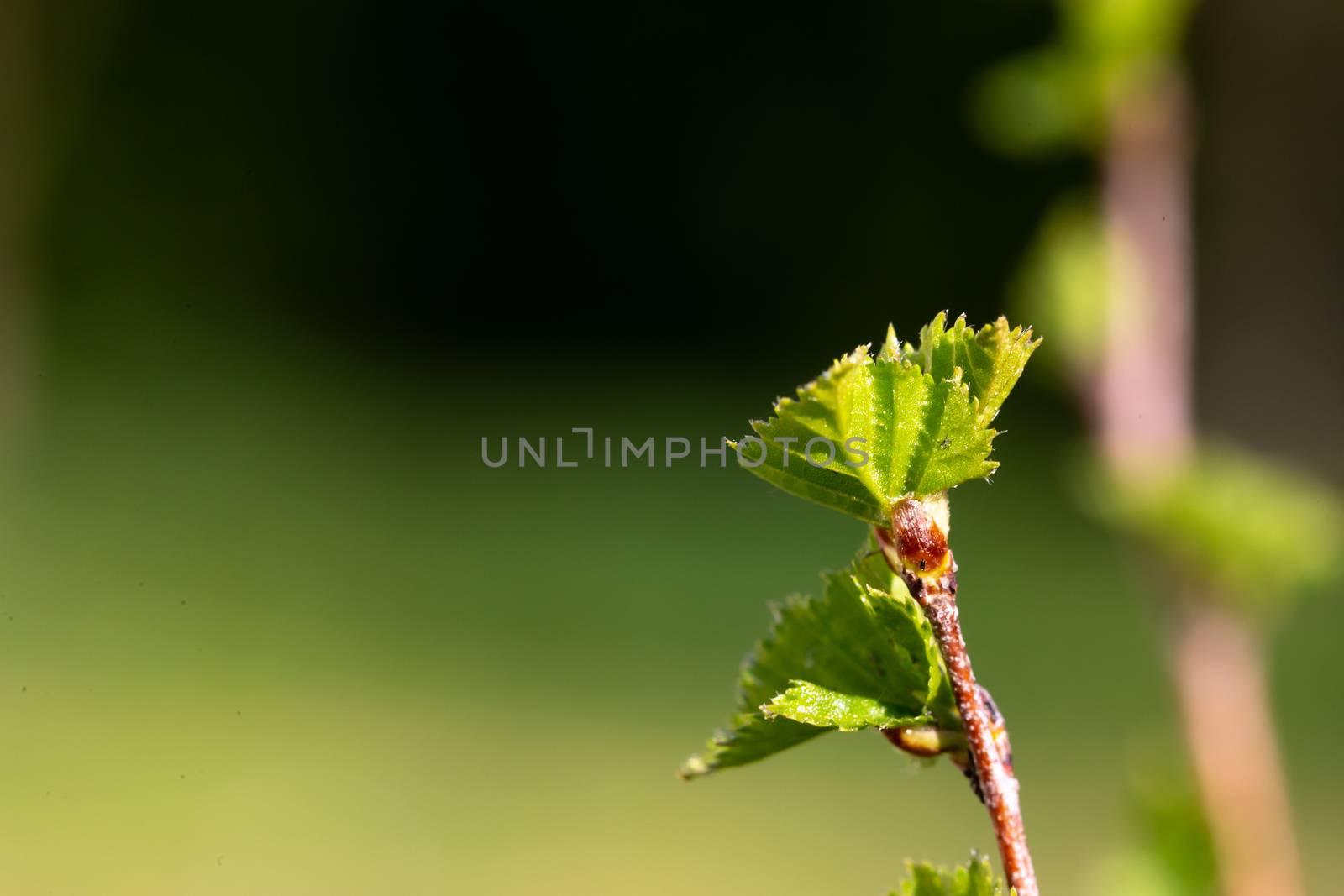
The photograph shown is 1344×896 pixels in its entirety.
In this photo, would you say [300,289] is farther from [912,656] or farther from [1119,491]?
[912,656]

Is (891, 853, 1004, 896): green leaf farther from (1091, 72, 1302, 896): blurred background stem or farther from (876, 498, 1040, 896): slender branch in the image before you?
(1091, 72, 1302, 896): blurred background stem

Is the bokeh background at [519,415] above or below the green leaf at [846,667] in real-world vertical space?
above

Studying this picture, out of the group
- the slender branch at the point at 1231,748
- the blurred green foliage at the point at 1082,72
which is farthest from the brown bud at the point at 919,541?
the blurred green foliage at the point at 1082,72

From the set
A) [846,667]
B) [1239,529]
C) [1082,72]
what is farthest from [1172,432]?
[846,667]

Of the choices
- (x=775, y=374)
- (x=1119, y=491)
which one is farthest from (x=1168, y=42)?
(x=775, y=374)

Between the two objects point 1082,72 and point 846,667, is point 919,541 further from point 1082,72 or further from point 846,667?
point 1082,72

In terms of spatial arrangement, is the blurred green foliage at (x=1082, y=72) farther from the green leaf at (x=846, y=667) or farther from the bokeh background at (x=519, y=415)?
the bokeh background at (x=519, y=415)

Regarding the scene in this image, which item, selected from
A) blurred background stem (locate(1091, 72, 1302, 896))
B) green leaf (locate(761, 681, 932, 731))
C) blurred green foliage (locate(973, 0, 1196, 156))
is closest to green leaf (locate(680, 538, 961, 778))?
green leaf (locate(761, 681, 932, 731))
